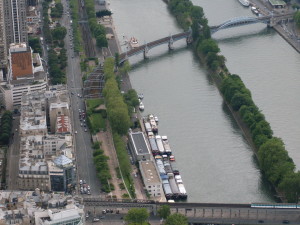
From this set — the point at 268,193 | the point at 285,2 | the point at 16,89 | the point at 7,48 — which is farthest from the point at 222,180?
the point at 285,2

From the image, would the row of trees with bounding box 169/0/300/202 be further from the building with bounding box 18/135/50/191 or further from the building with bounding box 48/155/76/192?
the building with bounding box 18/135/50/191

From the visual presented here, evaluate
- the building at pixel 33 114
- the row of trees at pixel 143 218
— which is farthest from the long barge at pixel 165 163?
the building at pixel 33 114

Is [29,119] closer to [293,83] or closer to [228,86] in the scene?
[228,86]

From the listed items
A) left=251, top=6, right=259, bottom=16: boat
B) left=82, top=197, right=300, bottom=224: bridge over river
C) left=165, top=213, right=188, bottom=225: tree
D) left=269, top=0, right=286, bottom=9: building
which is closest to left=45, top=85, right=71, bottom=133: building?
left=82, top=197, right=300, bottom=224: bridge over river

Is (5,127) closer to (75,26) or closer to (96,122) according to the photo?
(96,122)

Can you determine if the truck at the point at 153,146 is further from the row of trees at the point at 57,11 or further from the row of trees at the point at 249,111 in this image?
the row of trees at the point at 57,11

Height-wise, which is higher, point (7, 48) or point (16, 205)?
point (7, 48)
